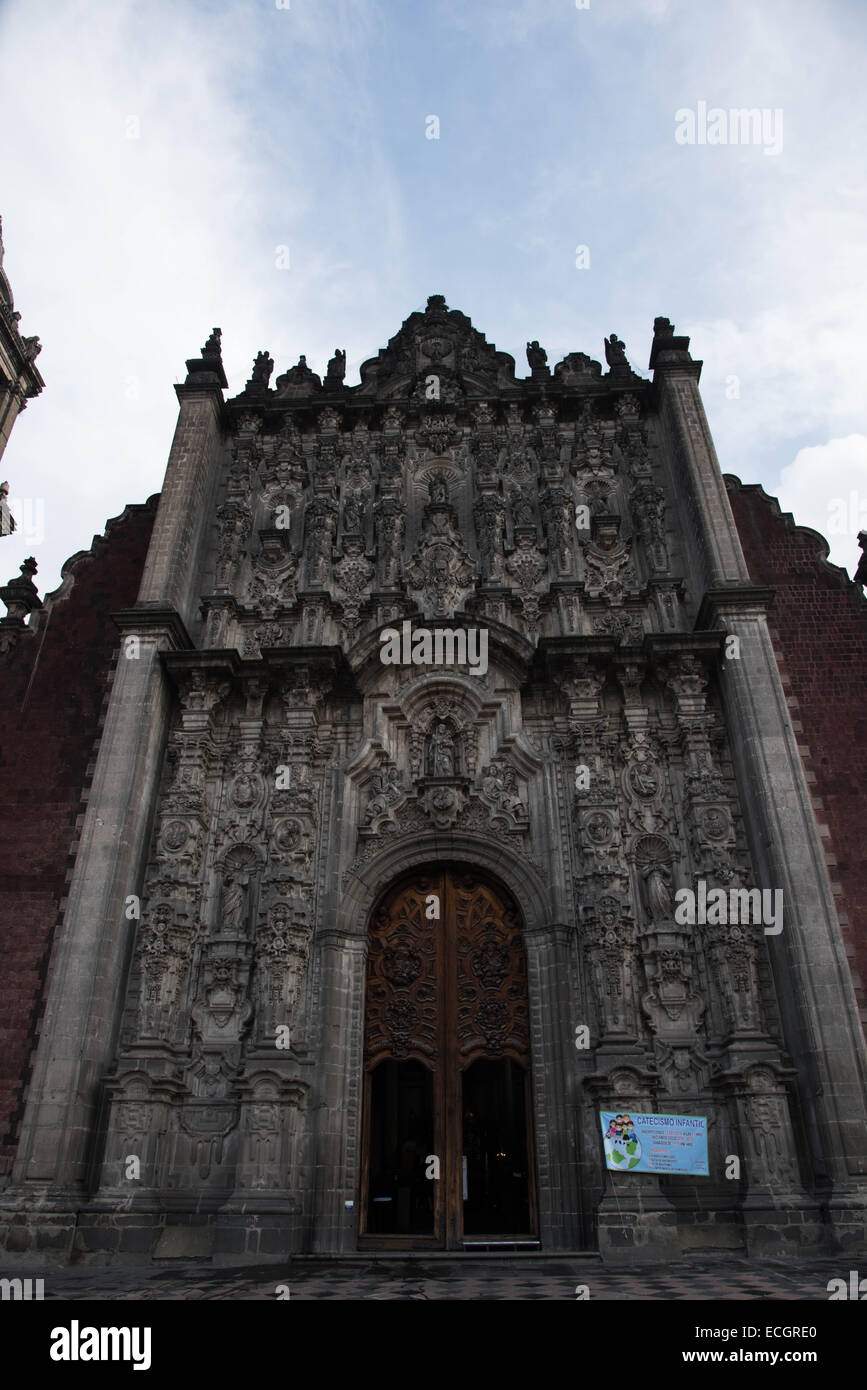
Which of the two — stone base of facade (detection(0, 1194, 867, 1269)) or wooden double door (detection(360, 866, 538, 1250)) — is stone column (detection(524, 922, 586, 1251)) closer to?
wooden double door (detection(360, 866, 538, 1250))

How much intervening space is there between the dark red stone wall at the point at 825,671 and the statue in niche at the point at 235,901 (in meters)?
8.70

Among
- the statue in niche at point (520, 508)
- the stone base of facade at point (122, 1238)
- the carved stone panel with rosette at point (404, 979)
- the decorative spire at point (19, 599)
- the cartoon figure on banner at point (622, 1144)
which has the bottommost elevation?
the stone base of facade at point (122, 1238)

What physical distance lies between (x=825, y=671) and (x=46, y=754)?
43.0 ft

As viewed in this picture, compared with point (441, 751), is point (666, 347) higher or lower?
higher

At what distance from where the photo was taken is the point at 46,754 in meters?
14.6

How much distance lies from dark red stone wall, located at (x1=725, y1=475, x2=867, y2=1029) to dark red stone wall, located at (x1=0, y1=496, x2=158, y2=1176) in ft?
37.9

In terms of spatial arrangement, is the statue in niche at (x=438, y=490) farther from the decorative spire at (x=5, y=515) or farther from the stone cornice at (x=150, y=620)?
the decorative spire at (x=5, y=515)

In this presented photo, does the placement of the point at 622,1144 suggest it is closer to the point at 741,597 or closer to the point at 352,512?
the point at 741,597

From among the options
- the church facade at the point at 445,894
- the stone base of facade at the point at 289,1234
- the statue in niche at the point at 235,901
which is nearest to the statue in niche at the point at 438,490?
the church facade at the point at 445,894

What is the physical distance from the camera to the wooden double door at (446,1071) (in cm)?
1195

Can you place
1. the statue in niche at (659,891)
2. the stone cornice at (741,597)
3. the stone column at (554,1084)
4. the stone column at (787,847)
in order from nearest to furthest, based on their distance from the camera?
the stone column at (787,847) < the stone column at (554,1084) < the statue in niche at (659,891) < the stone cornice at (741,597)

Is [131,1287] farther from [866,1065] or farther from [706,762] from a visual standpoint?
[706,762]

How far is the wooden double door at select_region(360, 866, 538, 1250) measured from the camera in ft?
39.2

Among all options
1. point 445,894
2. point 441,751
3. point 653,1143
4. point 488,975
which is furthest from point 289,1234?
point 441,751
